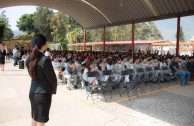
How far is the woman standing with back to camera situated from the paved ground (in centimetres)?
138

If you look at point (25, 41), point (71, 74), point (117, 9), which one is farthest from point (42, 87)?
point (25, 41)

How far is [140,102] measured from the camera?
509 centimetres

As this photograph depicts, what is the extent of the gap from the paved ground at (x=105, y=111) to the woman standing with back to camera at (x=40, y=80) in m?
1.38

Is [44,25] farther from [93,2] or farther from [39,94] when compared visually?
[39,94]

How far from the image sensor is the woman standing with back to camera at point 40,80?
2.20 meters

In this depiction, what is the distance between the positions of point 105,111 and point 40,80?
2.52m

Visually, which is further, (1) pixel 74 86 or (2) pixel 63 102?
(1) pixel 74 86

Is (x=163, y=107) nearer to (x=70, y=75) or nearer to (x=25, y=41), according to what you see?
(x=70, y=75)

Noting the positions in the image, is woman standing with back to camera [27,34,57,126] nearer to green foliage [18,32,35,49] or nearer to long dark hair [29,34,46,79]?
long dark hair [29,34,46,79]

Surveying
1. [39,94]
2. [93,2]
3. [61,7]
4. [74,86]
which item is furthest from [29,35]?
[39,94]

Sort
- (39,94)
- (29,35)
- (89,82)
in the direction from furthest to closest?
(29,35) → (89,82) → (39,94)

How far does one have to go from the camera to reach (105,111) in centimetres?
427

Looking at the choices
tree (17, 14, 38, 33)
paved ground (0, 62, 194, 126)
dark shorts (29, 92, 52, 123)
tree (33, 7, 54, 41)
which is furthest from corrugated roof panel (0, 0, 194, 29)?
tree (17, 14, 38, 33)

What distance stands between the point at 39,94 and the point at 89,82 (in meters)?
3.51
